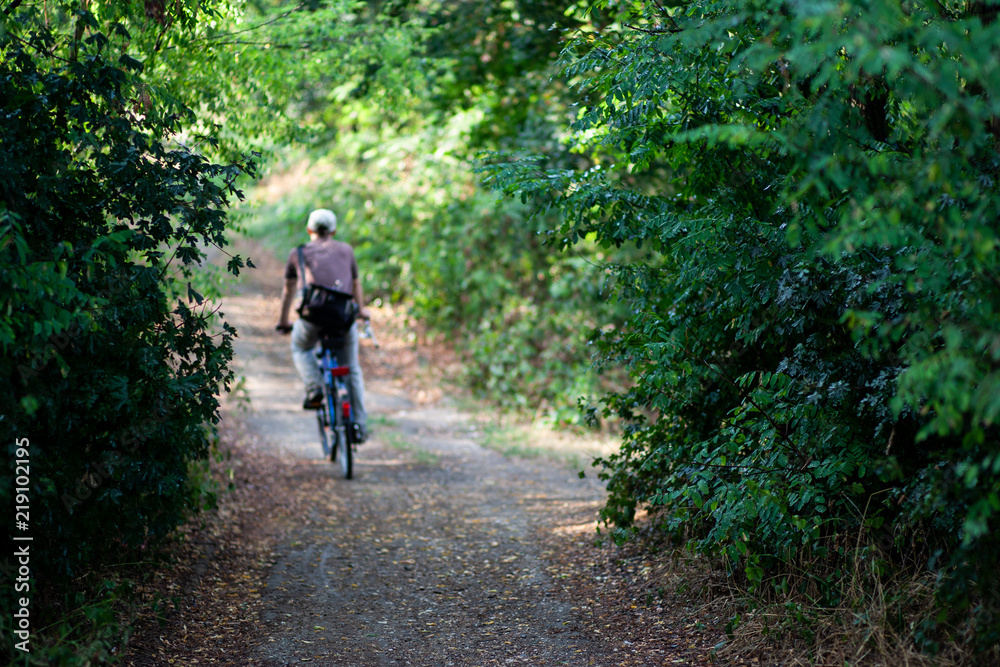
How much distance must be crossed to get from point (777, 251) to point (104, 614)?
348 cm

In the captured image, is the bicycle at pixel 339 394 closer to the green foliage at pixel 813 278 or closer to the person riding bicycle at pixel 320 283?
the person riding bicycle at pixel 320 283

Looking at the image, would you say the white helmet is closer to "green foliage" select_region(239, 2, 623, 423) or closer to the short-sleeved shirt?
the short-sleeved shirt

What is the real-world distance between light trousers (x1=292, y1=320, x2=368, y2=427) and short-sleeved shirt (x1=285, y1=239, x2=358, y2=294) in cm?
48

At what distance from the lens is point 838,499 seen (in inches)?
149

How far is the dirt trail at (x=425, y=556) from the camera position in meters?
4.07

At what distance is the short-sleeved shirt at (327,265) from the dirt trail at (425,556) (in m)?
1.83

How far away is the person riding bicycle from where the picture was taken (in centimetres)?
689

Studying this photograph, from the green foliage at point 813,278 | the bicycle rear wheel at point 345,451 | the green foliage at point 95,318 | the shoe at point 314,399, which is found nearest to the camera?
the green foliage at point 813,278

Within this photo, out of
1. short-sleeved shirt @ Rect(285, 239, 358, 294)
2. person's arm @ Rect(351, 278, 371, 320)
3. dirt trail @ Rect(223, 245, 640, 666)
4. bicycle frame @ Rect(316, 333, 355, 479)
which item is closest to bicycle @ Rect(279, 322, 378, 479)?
bicycle frame @ Rect(316, 333, 355, 479)

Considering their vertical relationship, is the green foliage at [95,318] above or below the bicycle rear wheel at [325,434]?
above

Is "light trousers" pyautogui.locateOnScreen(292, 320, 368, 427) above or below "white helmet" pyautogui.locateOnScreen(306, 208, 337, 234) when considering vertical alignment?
below

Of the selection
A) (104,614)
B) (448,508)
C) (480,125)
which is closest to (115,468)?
(104,614)

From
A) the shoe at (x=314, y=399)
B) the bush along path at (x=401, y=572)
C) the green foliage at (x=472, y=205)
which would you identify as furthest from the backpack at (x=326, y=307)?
the green foliage at (x=472, y=205)

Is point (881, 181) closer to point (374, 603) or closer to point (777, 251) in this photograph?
point (777, 251)
